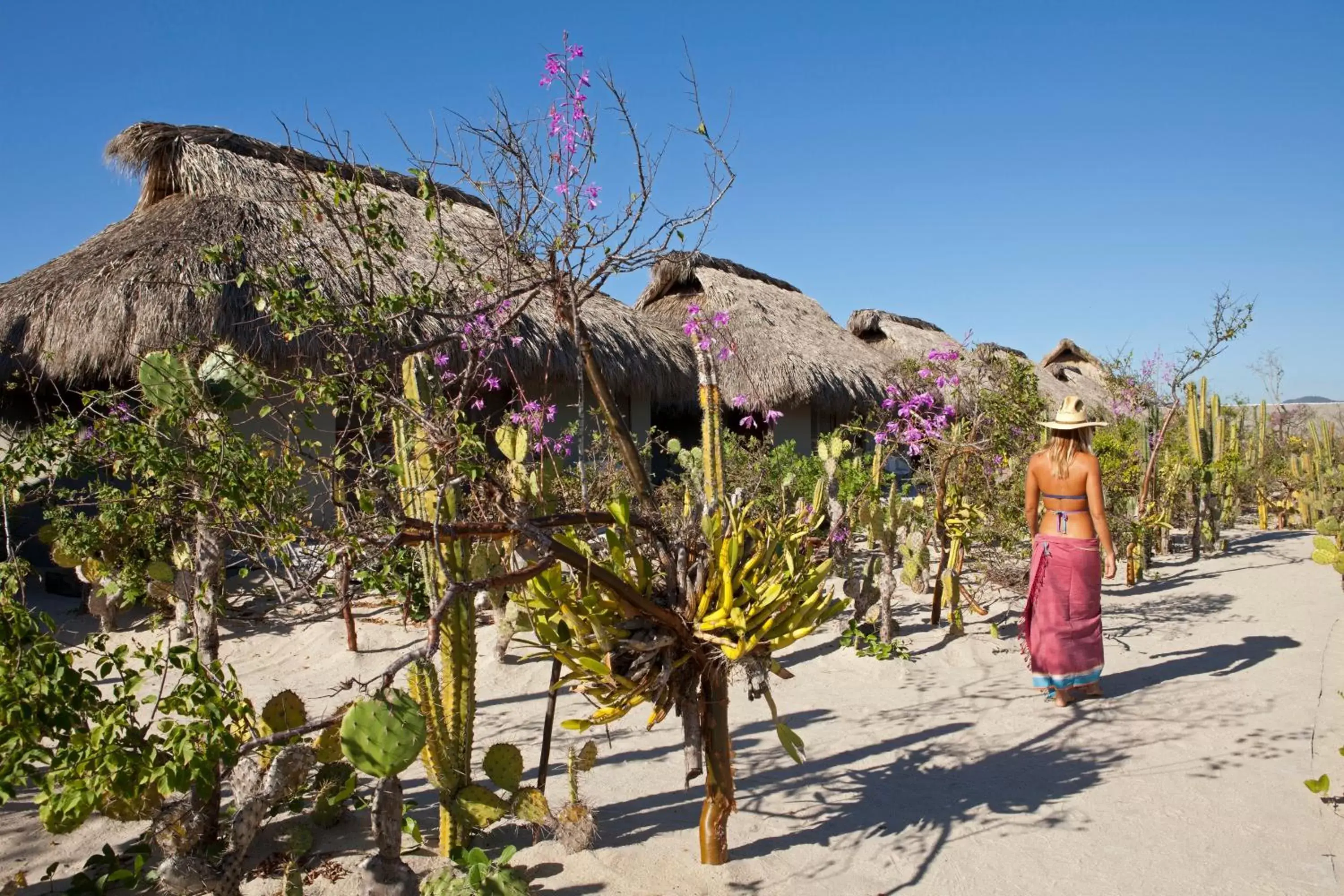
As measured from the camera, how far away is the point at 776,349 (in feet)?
39.2

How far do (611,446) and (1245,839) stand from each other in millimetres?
4635

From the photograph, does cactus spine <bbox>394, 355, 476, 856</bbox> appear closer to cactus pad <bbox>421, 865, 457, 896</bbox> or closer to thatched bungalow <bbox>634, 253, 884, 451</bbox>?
cactus pad <bbox>421, 865, 457, 896</bbox>

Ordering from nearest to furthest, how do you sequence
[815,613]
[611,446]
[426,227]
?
[815,613] → [611,446] → [426,227]

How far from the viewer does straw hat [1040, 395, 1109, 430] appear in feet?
14.3

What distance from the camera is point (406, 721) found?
6.62ft

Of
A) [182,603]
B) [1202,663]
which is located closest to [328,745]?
[182,603]

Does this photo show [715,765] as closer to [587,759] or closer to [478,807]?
[587,759]

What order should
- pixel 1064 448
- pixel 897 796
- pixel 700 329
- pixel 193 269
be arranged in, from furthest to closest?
pixel 193 269 → pixel 1064 448 → pixel 897 796 → pixel 700 329

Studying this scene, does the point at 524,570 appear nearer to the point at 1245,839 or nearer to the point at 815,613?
the point at 815,613

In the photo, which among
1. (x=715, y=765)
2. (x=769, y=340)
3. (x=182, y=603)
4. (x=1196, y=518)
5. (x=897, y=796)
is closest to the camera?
(x=715, y=765)

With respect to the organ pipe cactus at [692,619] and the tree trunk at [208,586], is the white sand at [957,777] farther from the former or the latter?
the tree trunk at [208,586]

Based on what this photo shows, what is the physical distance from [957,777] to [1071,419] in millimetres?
1963

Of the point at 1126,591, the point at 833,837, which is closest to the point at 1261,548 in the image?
the point at 1126,591

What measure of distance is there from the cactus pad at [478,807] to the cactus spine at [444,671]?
0.8 inches
